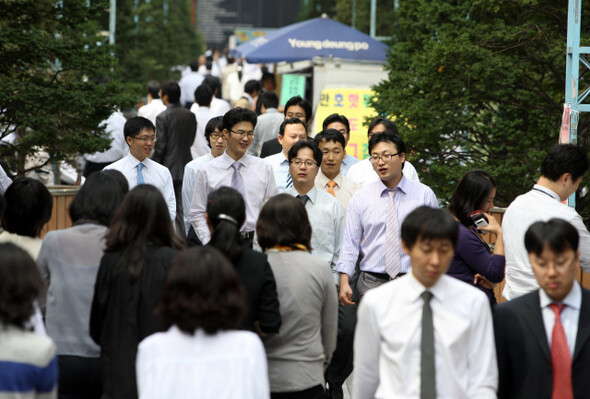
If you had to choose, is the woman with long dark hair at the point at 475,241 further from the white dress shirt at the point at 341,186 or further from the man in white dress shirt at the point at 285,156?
the man in white dress shirt at the point at 285,156

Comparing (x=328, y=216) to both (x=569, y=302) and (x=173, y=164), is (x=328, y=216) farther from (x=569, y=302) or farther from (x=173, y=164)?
(x=173, y=164)

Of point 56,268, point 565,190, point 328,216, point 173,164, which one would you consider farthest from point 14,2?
point 565,190

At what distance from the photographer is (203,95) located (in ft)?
42.4

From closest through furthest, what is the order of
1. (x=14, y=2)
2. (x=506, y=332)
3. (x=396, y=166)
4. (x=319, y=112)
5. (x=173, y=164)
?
(x=506, y=332) < (x=396, y=166) < (x=14, y=2) < (x=173, y=164) < (x=319, y=112)

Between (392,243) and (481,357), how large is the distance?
99.4 inches

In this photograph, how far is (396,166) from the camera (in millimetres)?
6812

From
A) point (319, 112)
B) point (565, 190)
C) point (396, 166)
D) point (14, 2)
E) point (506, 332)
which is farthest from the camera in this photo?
point (319, 112)

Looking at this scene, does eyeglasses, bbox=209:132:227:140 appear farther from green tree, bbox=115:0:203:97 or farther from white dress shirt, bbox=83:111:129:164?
green tree, bbox=115:0:203:97

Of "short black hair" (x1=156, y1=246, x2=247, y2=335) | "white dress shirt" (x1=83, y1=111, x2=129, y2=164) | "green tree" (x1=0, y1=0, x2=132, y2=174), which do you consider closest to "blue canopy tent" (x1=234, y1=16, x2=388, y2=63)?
"white dress shirt" (x1=83, y1=111, x2=129, y2=164)

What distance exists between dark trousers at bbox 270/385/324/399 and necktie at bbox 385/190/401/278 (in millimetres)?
1506

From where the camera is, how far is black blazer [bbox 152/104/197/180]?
12.0 metres

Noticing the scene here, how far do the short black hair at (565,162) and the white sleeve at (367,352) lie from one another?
2115 mm

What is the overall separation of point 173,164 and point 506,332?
8032mm

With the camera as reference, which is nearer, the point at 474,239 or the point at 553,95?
the point at 474,239
